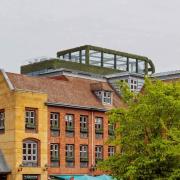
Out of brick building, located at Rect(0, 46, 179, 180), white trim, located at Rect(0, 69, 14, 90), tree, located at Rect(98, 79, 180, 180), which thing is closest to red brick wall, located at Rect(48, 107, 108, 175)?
brick building, located at Rect(0, 46, 179, 180)

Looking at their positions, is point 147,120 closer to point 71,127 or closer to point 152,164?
point 152,164

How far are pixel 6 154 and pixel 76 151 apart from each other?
754 cm

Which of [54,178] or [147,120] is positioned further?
[54,178]

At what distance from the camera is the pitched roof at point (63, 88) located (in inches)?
2217

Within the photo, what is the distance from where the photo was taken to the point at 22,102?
174 ft

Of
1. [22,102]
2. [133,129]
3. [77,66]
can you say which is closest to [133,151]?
[133,129]

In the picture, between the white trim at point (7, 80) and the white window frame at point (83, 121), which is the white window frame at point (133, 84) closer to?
the white window frame at point (83, 121)

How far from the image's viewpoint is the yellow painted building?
5228cm

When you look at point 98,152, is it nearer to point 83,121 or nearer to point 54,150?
point 83,121

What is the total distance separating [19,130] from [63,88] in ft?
28.5

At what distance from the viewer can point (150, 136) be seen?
3653 centimetres

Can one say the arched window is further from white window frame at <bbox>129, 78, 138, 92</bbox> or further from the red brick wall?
white window frame at <bbox>129, 78, 138, 92</bbox>

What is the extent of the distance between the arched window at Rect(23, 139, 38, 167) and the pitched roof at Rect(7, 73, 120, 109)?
4.58 meters

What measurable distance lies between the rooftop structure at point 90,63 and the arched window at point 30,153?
18351mm
